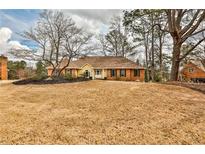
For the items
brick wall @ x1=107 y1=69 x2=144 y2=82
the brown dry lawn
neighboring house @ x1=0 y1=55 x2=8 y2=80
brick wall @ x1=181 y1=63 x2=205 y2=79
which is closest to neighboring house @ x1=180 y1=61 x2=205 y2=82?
brick wall @ x1=181 y1=63 x2=205 y2=79

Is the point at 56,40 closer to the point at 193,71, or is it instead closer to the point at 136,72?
the point at 136,72

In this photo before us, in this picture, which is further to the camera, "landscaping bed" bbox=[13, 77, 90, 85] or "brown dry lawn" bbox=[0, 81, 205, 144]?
"landscaping bed" bbox=[13, 77, 90, 85]

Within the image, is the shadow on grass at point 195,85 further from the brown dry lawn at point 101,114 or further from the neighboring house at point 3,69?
the neighboring house at point 3,69

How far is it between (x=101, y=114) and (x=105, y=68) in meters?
0.56

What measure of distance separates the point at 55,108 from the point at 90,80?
51 cm

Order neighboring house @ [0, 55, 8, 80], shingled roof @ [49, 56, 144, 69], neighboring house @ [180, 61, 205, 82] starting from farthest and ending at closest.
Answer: neighboring house @ [180, 61, 205, 82] < shingled roof @ [49, 56, 144, 69] < neighboring house @ [0, 55, 8, 80]

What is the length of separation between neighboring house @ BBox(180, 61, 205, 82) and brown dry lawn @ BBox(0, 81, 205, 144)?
202 mm

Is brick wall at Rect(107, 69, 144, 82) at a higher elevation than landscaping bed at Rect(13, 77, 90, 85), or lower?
higher

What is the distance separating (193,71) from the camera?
3084 millimetres

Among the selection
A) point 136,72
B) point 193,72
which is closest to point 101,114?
point 136,72

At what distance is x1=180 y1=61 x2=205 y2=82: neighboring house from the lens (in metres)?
2.95

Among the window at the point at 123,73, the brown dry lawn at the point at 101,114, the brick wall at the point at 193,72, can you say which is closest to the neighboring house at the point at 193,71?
the brick wall at the point at 193,72

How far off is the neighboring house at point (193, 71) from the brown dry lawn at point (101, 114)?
8.0 inches

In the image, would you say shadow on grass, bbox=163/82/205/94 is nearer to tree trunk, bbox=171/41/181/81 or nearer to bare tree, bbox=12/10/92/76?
tree trunk, bbox=171/41/181/81
